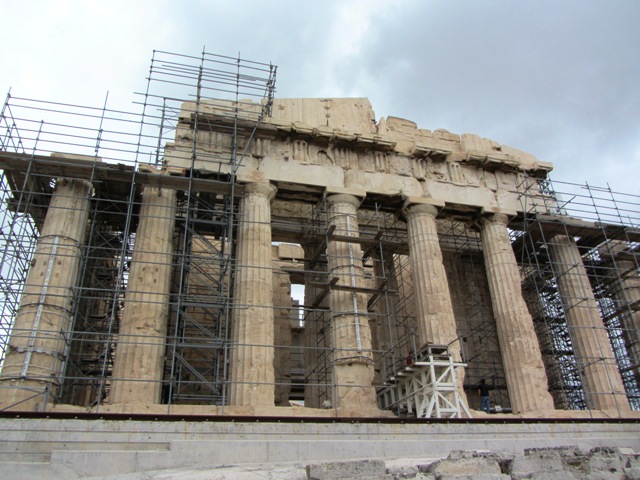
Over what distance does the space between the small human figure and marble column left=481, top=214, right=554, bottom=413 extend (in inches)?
72.0

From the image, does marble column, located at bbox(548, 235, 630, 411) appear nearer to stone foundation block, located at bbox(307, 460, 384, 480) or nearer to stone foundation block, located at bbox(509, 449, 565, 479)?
stone foundation block, located at bbox(509, 449, 565, 479)

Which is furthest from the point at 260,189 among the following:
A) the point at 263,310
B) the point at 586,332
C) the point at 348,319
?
the point at 586,332

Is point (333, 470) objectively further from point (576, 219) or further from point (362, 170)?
point (576, 219)

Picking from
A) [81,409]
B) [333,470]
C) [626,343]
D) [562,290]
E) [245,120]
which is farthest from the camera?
[626,343]

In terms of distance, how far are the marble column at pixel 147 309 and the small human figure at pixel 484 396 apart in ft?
38.9

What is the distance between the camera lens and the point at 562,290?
78.2 feet

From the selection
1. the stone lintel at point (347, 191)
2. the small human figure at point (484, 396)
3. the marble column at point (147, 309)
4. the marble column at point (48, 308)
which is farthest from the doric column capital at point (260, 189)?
the small human figure at point (484, 396)

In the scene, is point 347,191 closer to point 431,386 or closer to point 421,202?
point 421,202

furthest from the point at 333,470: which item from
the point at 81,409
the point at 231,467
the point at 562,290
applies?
the point at 562,290

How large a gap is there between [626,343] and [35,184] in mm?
23801

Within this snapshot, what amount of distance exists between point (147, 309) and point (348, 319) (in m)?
6.18

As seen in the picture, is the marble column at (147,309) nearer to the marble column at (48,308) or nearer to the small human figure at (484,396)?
the marble column at (48,308)

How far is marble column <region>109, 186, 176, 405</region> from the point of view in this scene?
16547 mm

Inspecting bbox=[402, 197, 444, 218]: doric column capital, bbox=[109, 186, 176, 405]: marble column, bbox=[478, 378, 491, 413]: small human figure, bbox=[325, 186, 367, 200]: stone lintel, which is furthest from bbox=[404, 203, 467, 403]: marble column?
bbox=[109, 186, 176, 405]: marble column
